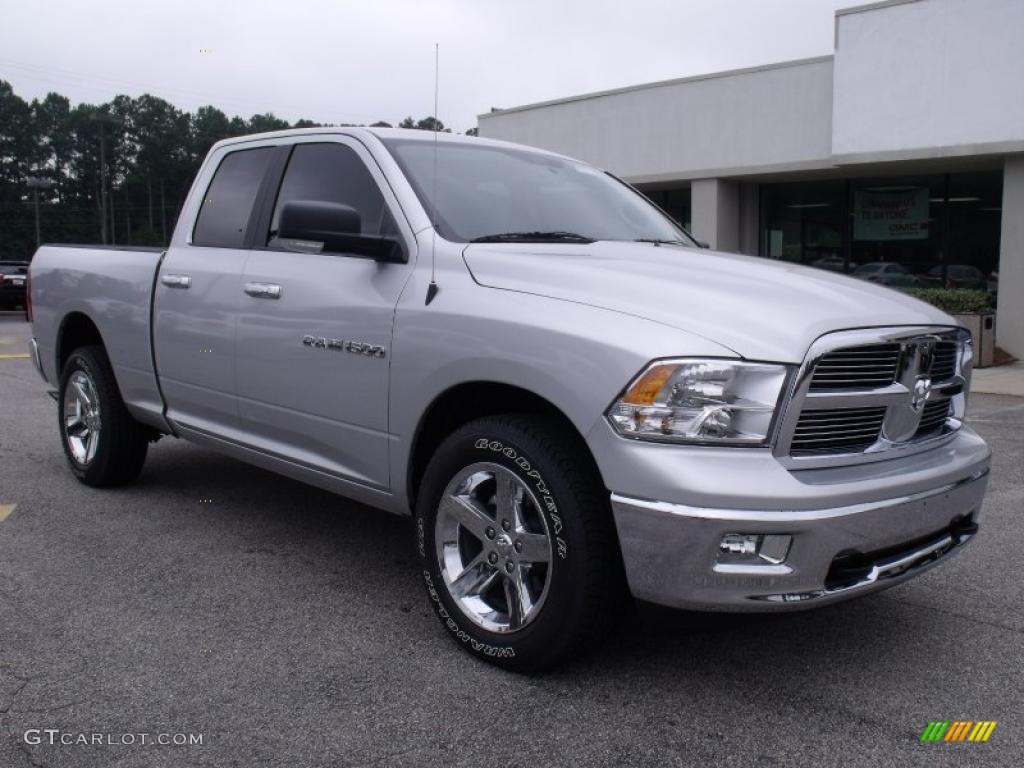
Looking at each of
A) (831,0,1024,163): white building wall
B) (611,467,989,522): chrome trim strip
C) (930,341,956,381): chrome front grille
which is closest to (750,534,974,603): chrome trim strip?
(611,467,989,522): chrome trim strip

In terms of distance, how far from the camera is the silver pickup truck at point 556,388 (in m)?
2.77

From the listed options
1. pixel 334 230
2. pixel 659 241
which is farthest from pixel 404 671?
pixel 659 241

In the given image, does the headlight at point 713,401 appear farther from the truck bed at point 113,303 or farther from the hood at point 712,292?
the truck bed at point 113,303

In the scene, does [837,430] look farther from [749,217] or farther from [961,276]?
[749,217]

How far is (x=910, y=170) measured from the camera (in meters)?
16.7

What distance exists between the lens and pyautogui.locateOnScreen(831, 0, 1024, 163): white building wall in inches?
564

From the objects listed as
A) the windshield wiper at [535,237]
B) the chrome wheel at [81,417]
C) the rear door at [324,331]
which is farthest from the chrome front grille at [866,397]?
the chrome wheel at [81,417]

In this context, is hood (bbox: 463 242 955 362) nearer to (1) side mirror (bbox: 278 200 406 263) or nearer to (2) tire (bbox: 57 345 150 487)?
(1) side mirror (bbox: 278 200 406 263)

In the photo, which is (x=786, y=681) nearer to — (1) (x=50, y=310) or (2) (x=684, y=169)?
(1) (x=50, y=310)

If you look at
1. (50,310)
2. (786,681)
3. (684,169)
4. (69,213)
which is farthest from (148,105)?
(786,681)

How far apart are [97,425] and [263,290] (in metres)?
2.04

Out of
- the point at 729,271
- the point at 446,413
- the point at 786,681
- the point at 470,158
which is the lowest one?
the point at 786,681

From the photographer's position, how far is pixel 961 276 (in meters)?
16.9

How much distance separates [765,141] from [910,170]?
2553mm
